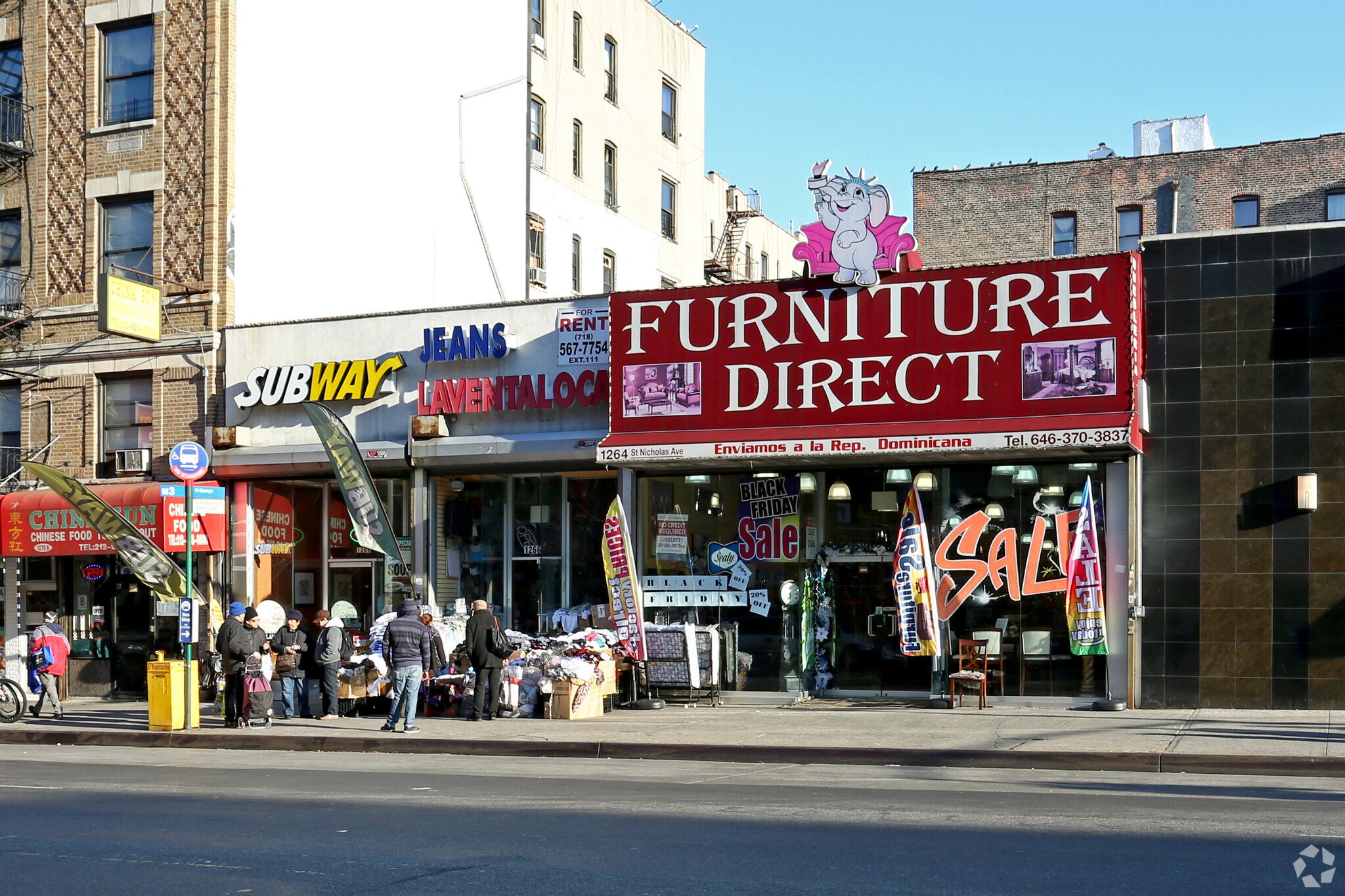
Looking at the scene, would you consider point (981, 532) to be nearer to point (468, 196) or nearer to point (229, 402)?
→ point (229, 402)

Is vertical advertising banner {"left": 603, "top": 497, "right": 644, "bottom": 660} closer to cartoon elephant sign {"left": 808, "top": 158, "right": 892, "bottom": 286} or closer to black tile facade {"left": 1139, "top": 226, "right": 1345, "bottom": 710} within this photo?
cartoon elephant sign {"left": 808, "top": 158, "right": 892, "bottom": 286}

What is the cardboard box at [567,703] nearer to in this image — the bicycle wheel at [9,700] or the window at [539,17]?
the bicycle wheel at [9,700]

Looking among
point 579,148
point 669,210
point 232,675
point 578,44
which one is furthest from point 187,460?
point 669,210

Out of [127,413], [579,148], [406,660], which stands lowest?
[406,660]

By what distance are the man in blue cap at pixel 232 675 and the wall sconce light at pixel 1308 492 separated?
567 inches

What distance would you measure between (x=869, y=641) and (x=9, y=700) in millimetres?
12982

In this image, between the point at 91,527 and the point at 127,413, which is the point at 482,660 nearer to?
the point at 91,527

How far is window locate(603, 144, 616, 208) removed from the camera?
3772 centimetres

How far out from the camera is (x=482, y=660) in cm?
1945

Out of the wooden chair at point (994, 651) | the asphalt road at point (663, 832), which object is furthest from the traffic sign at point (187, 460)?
the wooden chair at point (994, 651)

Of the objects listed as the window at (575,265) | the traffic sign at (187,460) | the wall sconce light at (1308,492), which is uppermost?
the window at (575,265)

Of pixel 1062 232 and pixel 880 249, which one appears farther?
pixel 1062 232

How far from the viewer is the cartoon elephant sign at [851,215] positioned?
2056cm

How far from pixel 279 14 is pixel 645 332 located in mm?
10364
